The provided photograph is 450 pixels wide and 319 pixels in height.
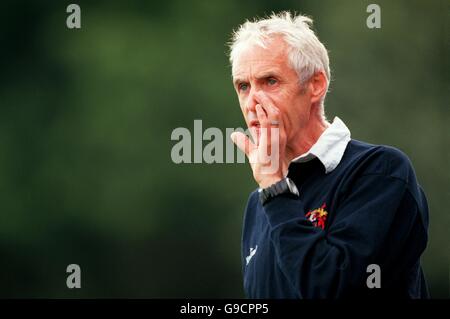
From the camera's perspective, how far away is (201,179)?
5543mm

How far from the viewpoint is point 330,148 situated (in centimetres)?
214

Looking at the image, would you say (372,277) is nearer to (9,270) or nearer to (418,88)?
(418,88)

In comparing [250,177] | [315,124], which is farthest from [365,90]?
[315,124]

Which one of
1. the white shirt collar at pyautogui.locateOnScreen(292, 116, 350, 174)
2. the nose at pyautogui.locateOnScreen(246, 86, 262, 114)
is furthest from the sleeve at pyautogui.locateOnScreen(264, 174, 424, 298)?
the nose at pyautogui.locateOnScreen(246, 86, 262, 114)

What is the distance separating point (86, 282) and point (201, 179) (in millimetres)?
1206

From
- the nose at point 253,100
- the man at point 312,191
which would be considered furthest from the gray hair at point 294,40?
the nose at point 253,100

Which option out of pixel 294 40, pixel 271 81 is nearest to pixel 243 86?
pixel 271 81

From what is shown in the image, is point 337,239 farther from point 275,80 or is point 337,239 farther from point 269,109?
point 275,80

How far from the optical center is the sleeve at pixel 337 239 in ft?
6.11

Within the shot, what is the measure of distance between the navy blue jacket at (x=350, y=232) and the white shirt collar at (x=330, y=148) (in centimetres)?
2

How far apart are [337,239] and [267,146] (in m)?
0.30

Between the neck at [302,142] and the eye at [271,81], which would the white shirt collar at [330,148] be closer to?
the neck at [302,142]

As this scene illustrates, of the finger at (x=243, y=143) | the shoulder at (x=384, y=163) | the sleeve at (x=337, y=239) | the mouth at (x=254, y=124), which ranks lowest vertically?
the sleeve at (x=337, y=239)

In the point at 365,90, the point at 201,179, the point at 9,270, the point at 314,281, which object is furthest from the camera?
the point at 201,179
